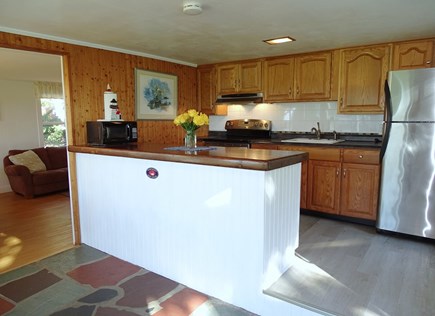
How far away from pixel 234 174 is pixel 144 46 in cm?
229

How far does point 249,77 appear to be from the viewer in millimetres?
4535

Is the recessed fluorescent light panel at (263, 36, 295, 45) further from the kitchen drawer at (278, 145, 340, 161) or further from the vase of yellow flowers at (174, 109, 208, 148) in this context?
the vase of yellow flowers at (174, 109, 208, 148)

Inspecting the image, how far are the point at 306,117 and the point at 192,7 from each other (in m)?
2.62

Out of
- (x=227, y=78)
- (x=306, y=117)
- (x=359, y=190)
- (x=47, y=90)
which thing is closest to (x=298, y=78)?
(x=306, y=117)

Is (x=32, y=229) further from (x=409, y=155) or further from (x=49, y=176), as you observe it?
(x=409, y=155)

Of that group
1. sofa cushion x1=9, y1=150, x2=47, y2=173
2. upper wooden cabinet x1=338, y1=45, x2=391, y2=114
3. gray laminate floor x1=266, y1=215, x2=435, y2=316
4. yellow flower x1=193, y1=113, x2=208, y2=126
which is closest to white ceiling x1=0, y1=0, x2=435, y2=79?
upper wooden cabinet x1=338, y1=45, x2=391, y2=114

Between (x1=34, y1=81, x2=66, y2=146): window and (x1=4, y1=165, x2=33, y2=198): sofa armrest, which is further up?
(x1=34, y1=81, x2=66, y2=146): window

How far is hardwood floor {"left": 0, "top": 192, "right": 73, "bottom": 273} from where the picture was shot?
3043mm

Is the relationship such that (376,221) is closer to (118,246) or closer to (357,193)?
Result: (357,193)

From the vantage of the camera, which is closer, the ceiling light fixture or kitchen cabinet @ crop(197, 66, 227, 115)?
the ceiling light fixture

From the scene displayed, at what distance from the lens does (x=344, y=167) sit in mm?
3584

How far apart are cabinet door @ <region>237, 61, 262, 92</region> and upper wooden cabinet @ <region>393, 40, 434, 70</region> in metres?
1.70

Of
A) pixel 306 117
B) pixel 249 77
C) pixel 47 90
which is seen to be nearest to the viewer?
pixel 306 117

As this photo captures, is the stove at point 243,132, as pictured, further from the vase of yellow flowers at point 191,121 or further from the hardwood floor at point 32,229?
the hardwood floor at point 32,229
